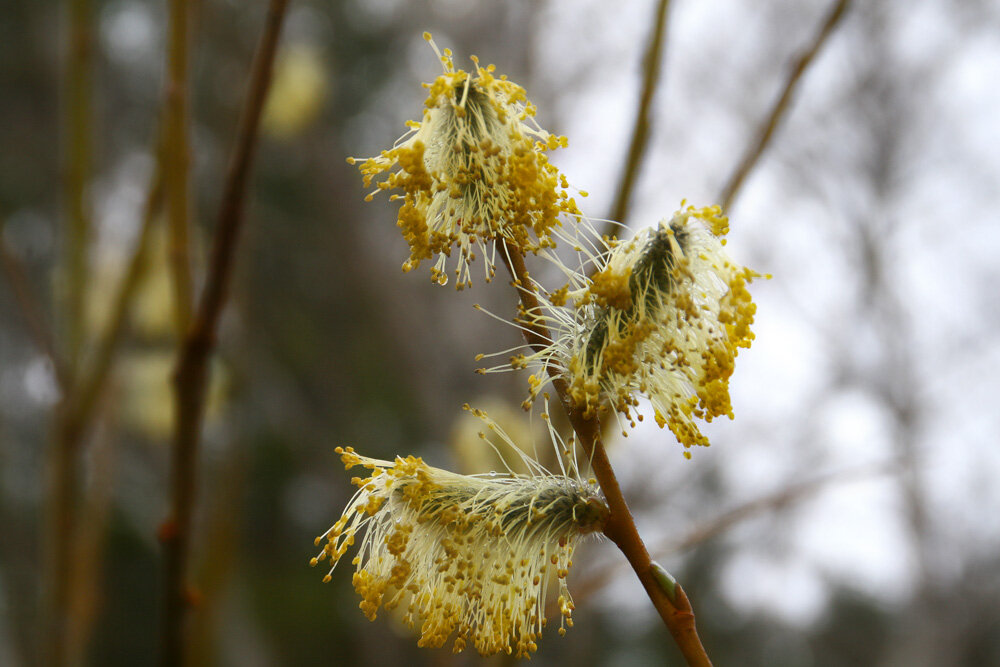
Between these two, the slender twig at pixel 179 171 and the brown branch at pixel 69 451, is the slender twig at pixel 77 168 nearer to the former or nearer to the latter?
the brown branch at pixel 69 451

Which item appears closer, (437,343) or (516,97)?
(516,97)

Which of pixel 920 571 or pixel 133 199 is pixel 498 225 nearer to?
pixel 133 199

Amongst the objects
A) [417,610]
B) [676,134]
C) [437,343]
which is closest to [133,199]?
[437,343]

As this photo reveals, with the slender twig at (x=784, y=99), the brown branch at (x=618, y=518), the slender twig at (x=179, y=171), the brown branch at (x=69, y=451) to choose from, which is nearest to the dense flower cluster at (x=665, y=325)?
the brown branch at (x=618, y=518)

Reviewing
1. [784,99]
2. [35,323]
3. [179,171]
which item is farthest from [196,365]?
[784,99]

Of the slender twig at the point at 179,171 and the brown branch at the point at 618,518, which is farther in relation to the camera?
the slender twig at the point at 179,171

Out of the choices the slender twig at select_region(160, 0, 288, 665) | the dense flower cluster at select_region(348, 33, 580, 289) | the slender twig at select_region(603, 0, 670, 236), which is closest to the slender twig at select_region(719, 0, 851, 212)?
the slender twig at select_region(603, 0, 670, 236)

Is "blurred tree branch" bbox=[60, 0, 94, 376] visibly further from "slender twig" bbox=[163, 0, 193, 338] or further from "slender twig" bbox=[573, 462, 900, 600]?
"slender twig" bbox=[573, 462, 900, 600]
